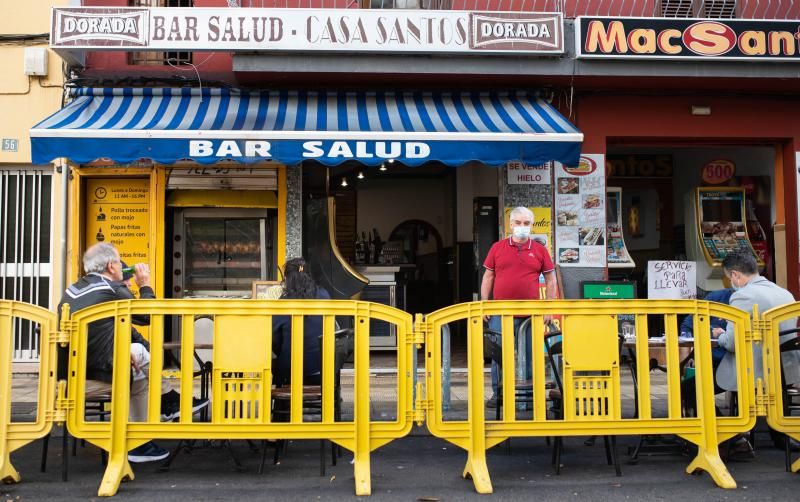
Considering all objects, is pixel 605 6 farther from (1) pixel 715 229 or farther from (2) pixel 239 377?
(2) pixel 239 377

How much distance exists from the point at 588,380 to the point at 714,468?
97cm

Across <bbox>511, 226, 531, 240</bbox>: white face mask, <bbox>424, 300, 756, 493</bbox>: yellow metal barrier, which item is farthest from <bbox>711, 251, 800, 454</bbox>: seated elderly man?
<bbox>511, 226, 531, 240</bbox>: white face mask

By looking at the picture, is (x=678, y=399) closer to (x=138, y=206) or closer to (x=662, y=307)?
(x=662, y=307)

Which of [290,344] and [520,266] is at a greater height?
[520,266]

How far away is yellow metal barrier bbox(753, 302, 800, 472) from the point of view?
4.79 meters

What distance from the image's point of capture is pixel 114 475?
174 inches

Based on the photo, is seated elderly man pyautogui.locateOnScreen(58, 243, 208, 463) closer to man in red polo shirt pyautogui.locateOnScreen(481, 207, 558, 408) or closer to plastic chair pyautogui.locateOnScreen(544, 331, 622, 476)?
plastic chair pyautogui.locateOnScreen(544, 331, 622, 476)

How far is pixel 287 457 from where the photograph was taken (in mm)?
5316

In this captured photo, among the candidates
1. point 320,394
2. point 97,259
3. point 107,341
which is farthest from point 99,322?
point 320,394

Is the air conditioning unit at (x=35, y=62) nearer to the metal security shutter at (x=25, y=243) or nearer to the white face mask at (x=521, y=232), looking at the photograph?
the metal security shutter at (x=25, y=243)

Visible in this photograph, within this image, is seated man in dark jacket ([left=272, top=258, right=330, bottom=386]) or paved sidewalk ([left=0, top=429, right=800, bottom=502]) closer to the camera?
paved sidewalk ([left=0, top=429, right=800, bottom=502])

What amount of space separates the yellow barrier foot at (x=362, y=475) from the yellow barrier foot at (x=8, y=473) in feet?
7.26

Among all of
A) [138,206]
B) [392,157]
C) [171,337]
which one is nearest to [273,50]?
[392,157]

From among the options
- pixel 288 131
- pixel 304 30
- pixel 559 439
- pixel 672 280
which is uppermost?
pixel 304 30
